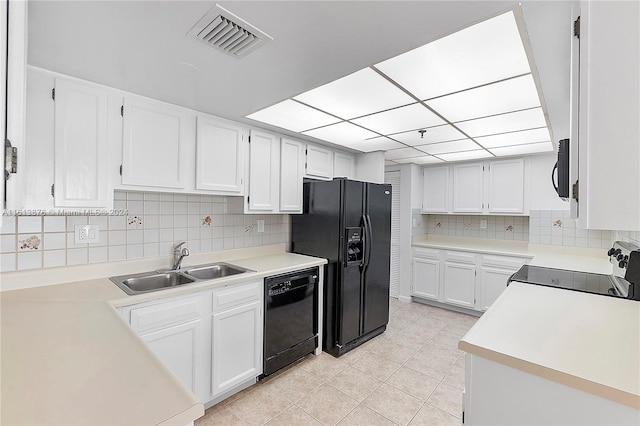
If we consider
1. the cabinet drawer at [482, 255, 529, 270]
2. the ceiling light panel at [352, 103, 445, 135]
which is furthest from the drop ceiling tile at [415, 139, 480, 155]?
the cabinet drawer at [482, 255, 529, 270]

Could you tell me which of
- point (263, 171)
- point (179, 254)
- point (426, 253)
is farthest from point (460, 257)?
point (179, 254)

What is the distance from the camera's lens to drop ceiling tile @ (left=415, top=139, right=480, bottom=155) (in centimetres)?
305

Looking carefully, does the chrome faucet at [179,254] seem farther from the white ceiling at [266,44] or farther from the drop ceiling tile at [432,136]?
the drop ceiling tile at [432,136]

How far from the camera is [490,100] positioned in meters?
1.91

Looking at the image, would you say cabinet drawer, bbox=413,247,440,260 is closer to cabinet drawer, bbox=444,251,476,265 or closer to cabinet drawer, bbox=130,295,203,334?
cabinet drawer, bbox=444,251,476,265

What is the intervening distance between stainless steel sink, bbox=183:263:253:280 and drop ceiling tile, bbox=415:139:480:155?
232cm

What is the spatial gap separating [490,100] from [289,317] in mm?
2228

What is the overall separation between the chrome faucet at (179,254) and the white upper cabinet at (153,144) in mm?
520

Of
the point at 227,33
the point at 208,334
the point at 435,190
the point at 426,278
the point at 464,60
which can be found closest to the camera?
the point at 227,33

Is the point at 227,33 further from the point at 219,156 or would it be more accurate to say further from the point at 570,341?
the point at 570,341

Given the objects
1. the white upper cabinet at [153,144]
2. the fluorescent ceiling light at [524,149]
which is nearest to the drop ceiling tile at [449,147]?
the fluorescent ceiling light at [524,149]

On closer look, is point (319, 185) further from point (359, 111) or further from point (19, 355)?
point (19, 355)

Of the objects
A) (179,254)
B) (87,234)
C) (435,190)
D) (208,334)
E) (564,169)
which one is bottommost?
(208,334)

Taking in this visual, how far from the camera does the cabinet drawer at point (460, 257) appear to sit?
3.82 m
